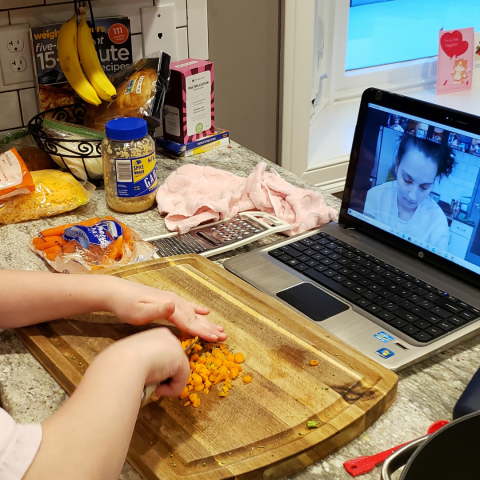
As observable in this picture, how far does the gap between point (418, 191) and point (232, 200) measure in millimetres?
424

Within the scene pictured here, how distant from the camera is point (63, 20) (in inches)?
58.5

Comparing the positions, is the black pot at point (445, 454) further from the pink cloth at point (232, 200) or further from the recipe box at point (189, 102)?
the recipe box at point (189, 102)

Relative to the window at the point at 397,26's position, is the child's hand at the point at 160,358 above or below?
below

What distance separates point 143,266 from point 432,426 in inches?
21.1

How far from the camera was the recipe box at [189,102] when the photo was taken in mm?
1505

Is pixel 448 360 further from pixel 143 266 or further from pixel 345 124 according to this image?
pixel 345 124

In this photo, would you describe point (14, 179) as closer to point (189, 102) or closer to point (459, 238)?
point (189, 102)

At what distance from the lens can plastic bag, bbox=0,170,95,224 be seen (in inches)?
49.6

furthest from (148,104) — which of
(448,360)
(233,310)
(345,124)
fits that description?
(345,124)

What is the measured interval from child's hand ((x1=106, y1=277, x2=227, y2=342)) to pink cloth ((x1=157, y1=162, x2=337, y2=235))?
1.15ft

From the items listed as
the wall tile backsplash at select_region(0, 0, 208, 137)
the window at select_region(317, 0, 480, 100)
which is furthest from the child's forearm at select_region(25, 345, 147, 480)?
the window at select_region(317, 0, 480, 100)

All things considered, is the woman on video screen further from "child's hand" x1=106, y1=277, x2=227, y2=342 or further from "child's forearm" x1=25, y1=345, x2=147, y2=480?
"child's forearm" x1=25, y1=345, x2=147, y2=480

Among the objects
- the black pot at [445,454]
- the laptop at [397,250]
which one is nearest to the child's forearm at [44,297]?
the laptop at [397,250]

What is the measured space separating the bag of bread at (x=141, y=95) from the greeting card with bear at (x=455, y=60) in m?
1.31
